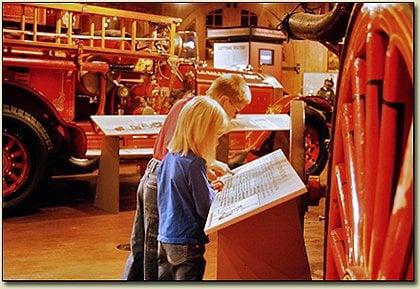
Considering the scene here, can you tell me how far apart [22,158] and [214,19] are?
9.12 meters

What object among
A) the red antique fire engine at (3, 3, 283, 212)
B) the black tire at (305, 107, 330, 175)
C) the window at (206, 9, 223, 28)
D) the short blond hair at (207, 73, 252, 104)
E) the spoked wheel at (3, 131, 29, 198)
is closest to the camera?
the short blond hair at (207, 73, 252, 104)

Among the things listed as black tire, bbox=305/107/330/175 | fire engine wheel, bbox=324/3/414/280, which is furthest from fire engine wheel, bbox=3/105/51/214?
fire engine wheel, bbox=324/3/414/280

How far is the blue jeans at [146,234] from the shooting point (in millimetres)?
3291

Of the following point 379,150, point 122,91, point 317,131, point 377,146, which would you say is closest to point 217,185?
point 377,146

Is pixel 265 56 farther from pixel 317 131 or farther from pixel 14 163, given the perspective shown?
pixel 14 163

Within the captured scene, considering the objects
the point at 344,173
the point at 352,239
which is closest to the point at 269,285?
the point at 344,173

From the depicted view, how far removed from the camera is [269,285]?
246 centimetres

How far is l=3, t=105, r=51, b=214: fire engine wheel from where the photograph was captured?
227 inches

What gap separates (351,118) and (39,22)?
469 centimetres

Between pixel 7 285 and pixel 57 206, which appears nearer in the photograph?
pixel 7 285

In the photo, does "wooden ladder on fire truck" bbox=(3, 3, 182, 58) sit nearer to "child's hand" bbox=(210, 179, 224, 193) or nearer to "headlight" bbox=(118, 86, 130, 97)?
"headlight" bbox=(118, 86, 130, 97)

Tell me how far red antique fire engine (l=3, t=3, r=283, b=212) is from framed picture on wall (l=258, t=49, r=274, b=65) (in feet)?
21.3

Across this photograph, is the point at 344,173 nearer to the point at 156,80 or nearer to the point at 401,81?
the point at 401,81

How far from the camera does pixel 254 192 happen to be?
2.76 metres
